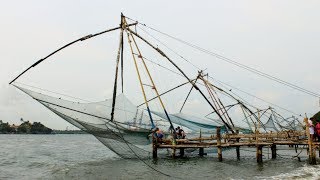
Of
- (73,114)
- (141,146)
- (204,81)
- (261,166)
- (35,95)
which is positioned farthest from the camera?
(204,81)

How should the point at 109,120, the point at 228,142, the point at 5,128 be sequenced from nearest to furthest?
1. the point at 109,120
2. the point at 228,142
3. the point at 5,128

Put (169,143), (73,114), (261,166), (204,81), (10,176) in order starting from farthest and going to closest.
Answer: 1. (204,81)
2. (169,143)
3. (261,166)
4. (10,176)
5. (73,114)

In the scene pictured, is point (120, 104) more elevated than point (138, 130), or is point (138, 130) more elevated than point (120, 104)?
point (120, 104)

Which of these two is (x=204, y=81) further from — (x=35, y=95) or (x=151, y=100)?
(x=35, y=95)

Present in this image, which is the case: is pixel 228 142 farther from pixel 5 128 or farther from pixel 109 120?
pixel 5 128

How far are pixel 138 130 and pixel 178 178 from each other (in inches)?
157

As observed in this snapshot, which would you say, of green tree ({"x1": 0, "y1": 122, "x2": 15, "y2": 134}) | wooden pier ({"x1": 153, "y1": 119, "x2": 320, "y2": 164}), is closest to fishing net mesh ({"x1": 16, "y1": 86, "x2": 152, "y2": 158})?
wooden pier ({"x1": 153, "y1": 119, "x2": 320, "y2": 164})

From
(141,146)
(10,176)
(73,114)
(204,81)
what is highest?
(204,81)

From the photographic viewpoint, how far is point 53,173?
16266 mm

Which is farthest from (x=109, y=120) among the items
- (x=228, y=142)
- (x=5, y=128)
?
(x=5, y=128)

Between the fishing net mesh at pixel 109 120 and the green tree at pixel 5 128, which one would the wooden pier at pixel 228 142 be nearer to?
the fishing net mesh at pixel 109 120

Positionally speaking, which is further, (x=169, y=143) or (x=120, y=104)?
(x=169, y=143)

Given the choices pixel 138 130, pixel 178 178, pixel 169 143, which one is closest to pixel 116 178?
pixel 178 178

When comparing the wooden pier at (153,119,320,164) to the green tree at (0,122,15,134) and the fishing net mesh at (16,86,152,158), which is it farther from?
the green tree at (0,122,15,134)
